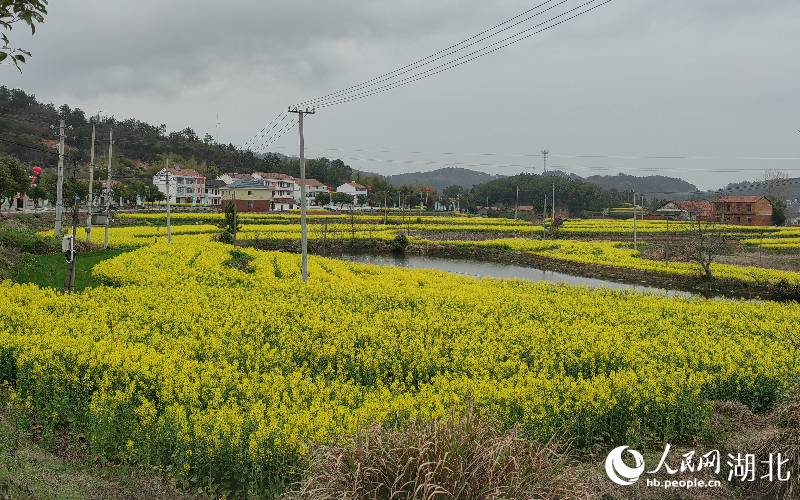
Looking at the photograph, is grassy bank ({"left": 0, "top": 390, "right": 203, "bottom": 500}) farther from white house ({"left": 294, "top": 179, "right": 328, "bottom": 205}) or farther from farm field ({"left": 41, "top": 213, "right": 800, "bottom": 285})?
white house ({"left": 294, "top": 179, "right": 328, "bottom": 205})

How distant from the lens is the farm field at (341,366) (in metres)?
6.76

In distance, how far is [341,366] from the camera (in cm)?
975

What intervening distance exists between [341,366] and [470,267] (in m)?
25.0

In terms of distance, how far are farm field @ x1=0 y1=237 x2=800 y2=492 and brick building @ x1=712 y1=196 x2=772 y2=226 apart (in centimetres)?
6632

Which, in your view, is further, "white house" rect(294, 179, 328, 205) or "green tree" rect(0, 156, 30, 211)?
"white house" rect(294, 179, 328, 205)

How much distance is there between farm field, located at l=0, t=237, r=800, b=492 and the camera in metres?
6.76

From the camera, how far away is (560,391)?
26.9 ft

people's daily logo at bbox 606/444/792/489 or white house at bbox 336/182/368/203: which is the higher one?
white house at bbox 336/182/368/203

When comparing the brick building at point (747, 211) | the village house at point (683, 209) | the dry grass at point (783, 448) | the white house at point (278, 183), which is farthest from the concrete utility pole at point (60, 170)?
the village house at point (683, 209)

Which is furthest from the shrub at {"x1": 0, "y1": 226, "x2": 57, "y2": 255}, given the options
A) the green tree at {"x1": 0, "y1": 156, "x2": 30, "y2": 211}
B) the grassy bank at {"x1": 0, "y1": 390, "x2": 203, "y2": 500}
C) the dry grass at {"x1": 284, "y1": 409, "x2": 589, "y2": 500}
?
the dry grass at {"x1": 284, "y1": 409, "x2": 589, "y2": 500}

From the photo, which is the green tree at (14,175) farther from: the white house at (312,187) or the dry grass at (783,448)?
the white house at (312,187)

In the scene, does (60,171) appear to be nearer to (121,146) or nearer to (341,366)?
(341,366)

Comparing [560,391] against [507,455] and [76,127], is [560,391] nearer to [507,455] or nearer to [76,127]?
[507,455]

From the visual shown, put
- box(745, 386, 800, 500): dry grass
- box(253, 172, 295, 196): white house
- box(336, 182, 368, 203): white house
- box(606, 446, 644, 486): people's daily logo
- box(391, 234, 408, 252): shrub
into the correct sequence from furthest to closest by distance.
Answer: box(336, 182, 368, 203): white house, box(253, 172, 295, 196): white house, box(391, 234, 408, 252): shrub, box(606, 446, 644, 486): people's daily logo, box(745, 386, 800, 500): dry grass
